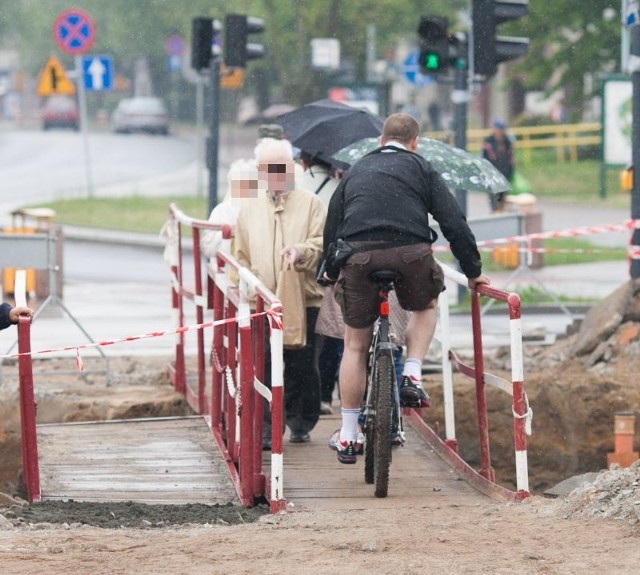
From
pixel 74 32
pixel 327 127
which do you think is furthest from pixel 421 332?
pixel 74 32

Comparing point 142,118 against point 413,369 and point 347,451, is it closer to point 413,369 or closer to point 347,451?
point 347,451

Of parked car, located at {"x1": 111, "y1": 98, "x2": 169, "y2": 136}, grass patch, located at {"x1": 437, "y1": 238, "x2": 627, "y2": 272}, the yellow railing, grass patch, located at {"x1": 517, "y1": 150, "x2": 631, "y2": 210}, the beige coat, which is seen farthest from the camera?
parked car, located at {"x1": 111, "y1": 98, "x2": 169, "y2": 136}

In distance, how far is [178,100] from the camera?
80188 millimetres

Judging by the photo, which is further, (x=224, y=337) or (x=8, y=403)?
(x=8, y=403)

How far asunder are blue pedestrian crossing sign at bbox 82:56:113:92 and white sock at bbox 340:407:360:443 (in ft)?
79.5

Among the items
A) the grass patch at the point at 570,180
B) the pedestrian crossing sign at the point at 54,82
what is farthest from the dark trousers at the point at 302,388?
the grass patch at the point at 570,180

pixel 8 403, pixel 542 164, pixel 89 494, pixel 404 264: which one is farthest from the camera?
pixel 542 164

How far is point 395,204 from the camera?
7645 millimetres

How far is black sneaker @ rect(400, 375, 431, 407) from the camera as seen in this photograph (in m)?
7.77

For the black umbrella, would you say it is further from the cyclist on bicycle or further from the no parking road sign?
the no parking road sign

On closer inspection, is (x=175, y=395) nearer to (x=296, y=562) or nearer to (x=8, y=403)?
(x=8, y=403)

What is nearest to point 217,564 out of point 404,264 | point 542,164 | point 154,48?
point 404,264

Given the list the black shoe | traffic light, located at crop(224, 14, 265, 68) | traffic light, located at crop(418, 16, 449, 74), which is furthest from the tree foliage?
the black shoe

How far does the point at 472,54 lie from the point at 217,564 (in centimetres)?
1118
